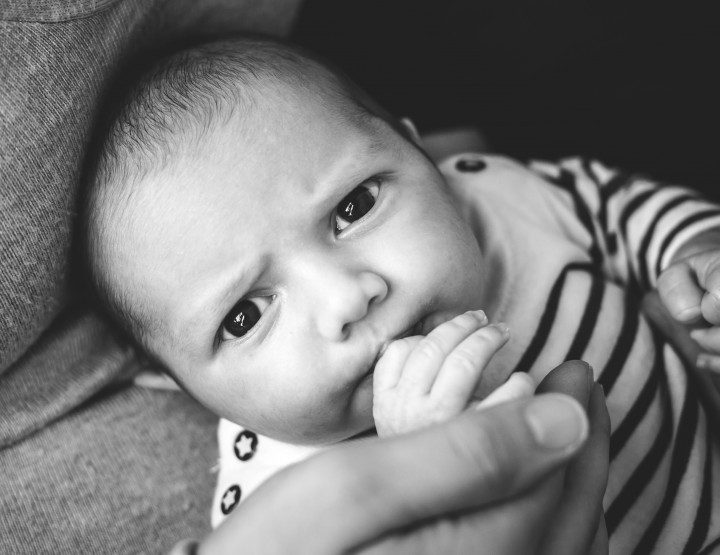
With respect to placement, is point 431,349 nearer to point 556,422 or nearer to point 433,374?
point 433,374

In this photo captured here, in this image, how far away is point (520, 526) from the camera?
1.89 feet

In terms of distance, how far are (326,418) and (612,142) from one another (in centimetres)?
99

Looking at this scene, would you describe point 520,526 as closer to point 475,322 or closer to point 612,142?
point 475,322

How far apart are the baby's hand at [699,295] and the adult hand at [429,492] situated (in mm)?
457

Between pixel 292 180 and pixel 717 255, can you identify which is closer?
pixel 292 180

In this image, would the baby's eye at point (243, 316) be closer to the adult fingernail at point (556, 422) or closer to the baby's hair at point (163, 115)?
the baby's hair at point (163, 115)

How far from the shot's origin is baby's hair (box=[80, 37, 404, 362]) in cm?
89

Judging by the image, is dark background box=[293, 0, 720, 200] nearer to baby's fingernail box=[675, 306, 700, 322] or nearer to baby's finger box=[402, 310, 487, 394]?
baby's fingernail box=[675, 306, 700, 322]

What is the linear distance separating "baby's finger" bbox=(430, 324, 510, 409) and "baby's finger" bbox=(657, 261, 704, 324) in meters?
0.44

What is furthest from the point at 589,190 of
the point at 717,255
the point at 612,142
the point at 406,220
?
the point at 406,220

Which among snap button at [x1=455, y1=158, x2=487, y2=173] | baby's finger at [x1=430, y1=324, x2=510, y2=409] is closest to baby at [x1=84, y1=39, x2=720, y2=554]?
baby's finger at [x1=430, y1=324, x2=510, y2=409]

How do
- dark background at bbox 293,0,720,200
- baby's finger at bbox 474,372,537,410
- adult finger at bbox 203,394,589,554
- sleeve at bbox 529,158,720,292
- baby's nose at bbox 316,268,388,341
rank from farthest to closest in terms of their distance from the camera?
1. dark background at bbox 293,0,720,200
2. sleeve at bbox 529,158,720,292
3. baby's nose at bbox 316,268,388,341
4. baby's finger at bbox 474,372,537,410
5. adult finger at bbox 203,394,589,554

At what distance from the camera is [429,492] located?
54 cm

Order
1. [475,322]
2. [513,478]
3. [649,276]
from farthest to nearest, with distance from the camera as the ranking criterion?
[649,276]
[475,322]
[513,478]
